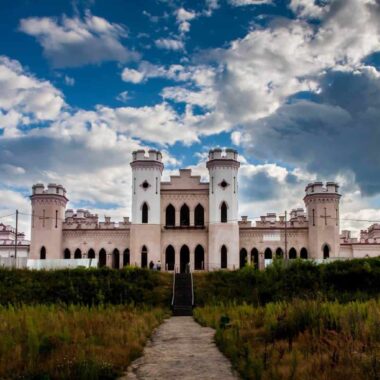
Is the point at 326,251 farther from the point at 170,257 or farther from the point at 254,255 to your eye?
the point at 170,257

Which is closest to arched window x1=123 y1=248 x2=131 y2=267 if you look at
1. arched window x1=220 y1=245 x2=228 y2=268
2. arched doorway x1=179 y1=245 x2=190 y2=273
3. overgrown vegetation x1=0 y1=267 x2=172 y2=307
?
arched doorway x1=179 y1=245 x2=190 y2=273

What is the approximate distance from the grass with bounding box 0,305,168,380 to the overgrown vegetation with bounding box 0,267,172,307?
1189 centimetres

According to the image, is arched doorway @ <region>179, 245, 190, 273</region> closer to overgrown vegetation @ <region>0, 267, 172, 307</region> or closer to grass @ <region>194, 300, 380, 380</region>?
overgrown vegetation @ <region>0, 267, 172, 307</region>

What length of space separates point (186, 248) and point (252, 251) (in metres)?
5.57

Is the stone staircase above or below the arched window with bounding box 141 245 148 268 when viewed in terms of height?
below

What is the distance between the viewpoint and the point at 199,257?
4644cm

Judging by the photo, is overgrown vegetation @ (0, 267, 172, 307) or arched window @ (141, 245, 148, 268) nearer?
overgrown vegetation @ (0, 267, 172, 307)

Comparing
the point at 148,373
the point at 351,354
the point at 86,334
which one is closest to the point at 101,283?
the point at 86,334

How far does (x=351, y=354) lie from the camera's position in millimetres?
8984

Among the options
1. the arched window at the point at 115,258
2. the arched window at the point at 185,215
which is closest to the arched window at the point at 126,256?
the arched window at the point at 115,258

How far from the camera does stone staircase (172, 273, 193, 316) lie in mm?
25312

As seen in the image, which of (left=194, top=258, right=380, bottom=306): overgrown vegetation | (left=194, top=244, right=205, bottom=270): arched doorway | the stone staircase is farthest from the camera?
(left=194, top=244, right=205, bottom=270): arched doorway

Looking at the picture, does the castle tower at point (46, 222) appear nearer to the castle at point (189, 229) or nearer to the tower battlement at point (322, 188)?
the castle at point (189, 229)

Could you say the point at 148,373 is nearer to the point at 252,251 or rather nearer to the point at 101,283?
the point at 101,283
